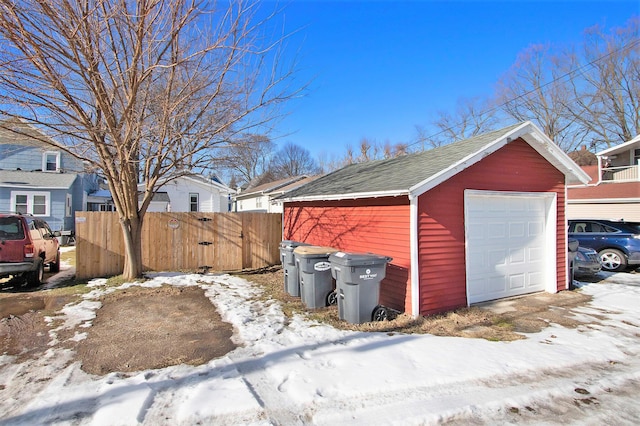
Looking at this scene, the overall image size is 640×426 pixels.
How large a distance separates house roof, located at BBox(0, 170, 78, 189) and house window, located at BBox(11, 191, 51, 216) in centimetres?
46

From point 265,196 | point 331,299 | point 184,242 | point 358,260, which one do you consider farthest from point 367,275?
point 265,196

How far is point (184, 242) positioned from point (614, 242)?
13464 millimetres

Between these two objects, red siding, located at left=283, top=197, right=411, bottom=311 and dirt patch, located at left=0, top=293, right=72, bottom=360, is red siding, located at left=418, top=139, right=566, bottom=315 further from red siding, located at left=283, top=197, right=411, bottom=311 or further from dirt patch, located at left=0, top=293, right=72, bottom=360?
dirt patch, located at left=0, top=293, right=72, bottom=360

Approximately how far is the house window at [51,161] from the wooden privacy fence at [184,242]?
1438cm

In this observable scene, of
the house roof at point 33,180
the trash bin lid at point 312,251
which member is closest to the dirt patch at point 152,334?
the trash bin lid at point 312,251

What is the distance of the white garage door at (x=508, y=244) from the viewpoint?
683 centimetres

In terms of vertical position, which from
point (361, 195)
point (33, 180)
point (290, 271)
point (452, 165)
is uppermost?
point (33, 180)

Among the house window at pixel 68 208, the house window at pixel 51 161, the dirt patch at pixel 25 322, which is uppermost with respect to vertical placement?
the house window at pixel 51 161

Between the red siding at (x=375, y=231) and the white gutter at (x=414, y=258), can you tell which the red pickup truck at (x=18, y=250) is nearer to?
the red siding at (x=375, y=231)

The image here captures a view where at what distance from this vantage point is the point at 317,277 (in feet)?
21.4

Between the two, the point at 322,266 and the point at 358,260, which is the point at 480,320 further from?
the point at 322,266

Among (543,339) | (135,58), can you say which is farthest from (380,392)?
(135,58)

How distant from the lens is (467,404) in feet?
10.8

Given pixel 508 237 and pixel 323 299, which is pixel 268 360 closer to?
pixel 323 299
